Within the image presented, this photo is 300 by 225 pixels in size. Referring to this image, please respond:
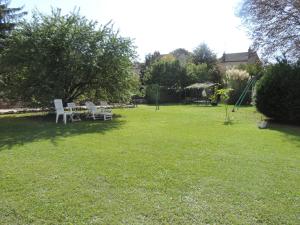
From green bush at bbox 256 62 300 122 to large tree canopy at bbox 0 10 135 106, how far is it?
22.1 ft

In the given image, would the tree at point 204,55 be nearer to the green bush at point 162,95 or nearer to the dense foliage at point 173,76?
the dense foliage at point 173,76

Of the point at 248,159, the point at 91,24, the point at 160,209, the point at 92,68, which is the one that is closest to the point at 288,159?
the point at 248,159

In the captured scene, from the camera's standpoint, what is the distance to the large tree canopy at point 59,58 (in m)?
13.3

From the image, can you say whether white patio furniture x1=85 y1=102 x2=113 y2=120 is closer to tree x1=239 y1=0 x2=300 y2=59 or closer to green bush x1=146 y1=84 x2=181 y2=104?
tree x1=239 y1=0 x2=300 y2=59

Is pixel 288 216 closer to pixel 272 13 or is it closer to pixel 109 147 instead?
pixel 109 147

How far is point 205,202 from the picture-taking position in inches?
142

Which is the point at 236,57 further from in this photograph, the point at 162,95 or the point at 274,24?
the point at 274,24

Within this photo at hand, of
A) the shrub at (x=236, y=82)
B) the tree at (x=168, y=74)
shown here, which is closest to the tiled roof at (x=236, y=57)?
the tree at (x=168, y=74)

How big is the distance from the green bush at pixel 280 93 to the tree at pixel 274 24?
3.25 m

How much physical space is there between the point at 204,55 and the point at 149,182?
4141 centimetres

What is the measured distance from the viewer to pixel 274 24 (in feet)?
49.2

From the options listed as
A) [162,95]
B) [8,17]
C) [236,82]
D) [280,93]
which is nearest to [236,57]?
[162,95]

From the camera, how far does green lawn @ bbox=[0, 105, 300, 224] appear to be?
3.26 metres

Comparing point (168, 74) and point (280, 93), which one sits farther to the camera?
point (168, 74)
